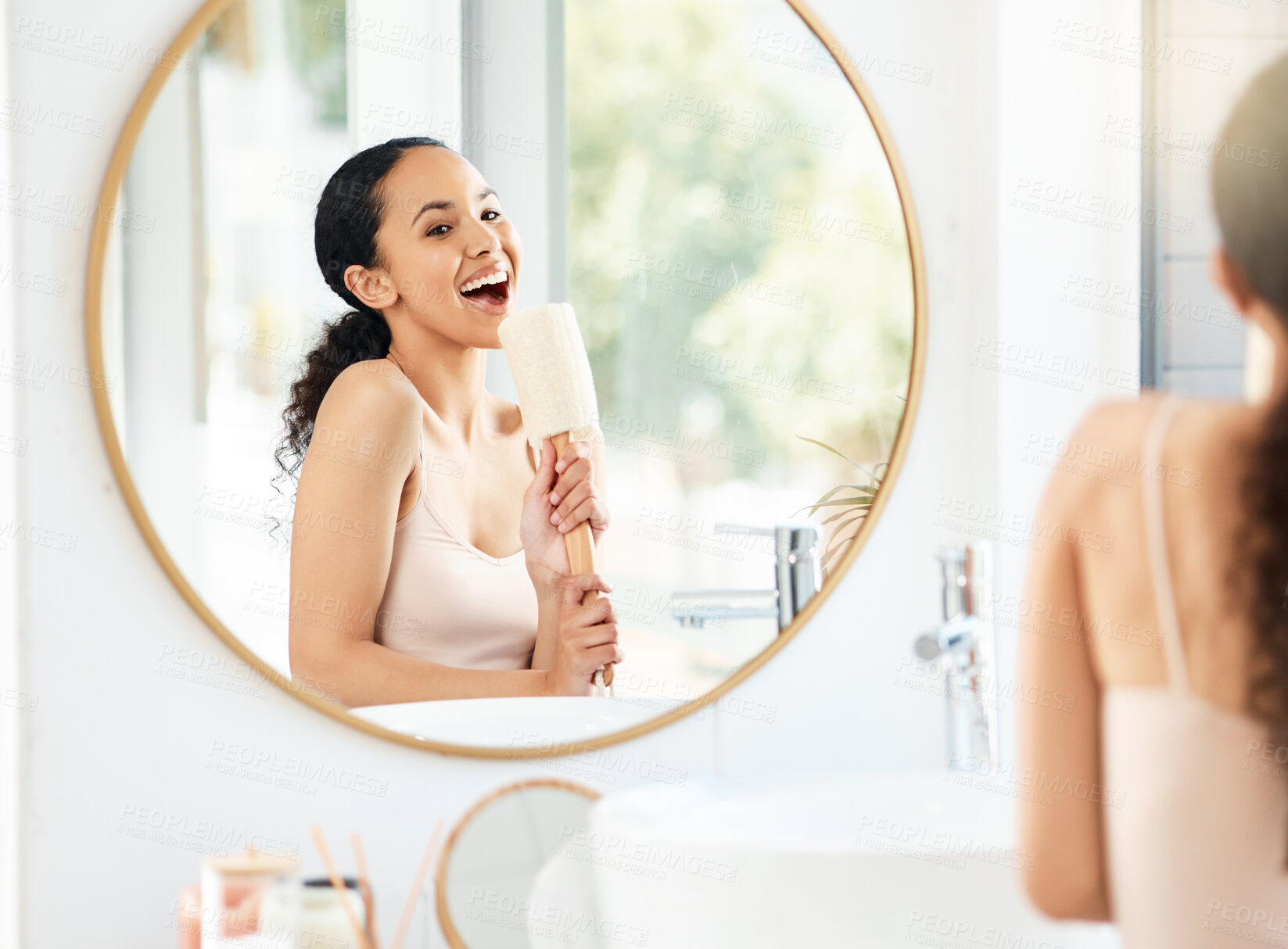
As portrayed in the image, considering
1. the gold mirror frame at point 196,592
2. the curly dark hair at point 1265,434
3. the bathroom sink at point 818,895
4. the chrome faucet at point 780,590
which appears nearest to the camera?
the curly dark hair at point 1265,434

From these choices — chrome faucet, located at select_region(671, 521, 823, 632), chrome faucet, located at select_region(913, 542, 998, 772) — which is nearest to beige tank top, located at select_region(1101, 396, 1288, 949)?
chrome faucet, located at select_region(913, 542, 998, 772)

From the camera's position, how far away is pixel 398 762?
46.8 inches

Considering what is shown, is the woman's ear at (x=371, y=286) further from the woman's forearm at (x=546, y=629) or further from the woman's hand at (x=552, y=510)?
the woman's forearm at (x=546, y=629)

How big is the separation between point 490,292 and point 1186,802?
2.45 ft

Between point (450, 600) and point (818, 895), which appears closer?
point (818, 895)

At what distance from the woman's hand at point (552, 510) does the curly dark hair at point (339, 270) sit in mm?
211

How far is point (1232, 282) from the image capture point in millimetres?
786

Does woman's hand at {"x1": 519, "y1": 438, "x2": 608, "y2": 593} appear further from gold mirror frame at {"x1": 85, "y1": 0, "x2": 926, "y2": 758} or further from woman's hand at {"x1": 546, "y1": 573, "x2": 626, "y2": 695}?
gold mirror frame at {"x1": 85, "y1": 0, "x2": 926, "y2": 758}

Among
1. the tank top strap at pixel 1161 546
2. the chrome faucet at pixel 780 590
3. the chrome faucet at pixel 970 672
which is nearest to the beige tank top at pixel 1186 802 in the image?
the tank top strap at pixel 1161 546

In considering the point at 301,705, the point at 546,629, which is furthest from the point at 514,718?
the point at 301,705

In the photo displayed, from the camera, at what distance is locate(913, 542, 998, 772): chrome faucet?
1197 mm

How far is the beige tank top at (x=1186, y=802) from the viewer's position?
0.75 meters

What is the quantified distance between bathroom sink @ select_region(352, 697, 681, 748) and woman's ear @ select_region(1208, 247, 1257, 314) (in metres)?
0.68

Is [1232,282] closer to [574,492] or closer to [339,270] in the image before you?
[574,492]
